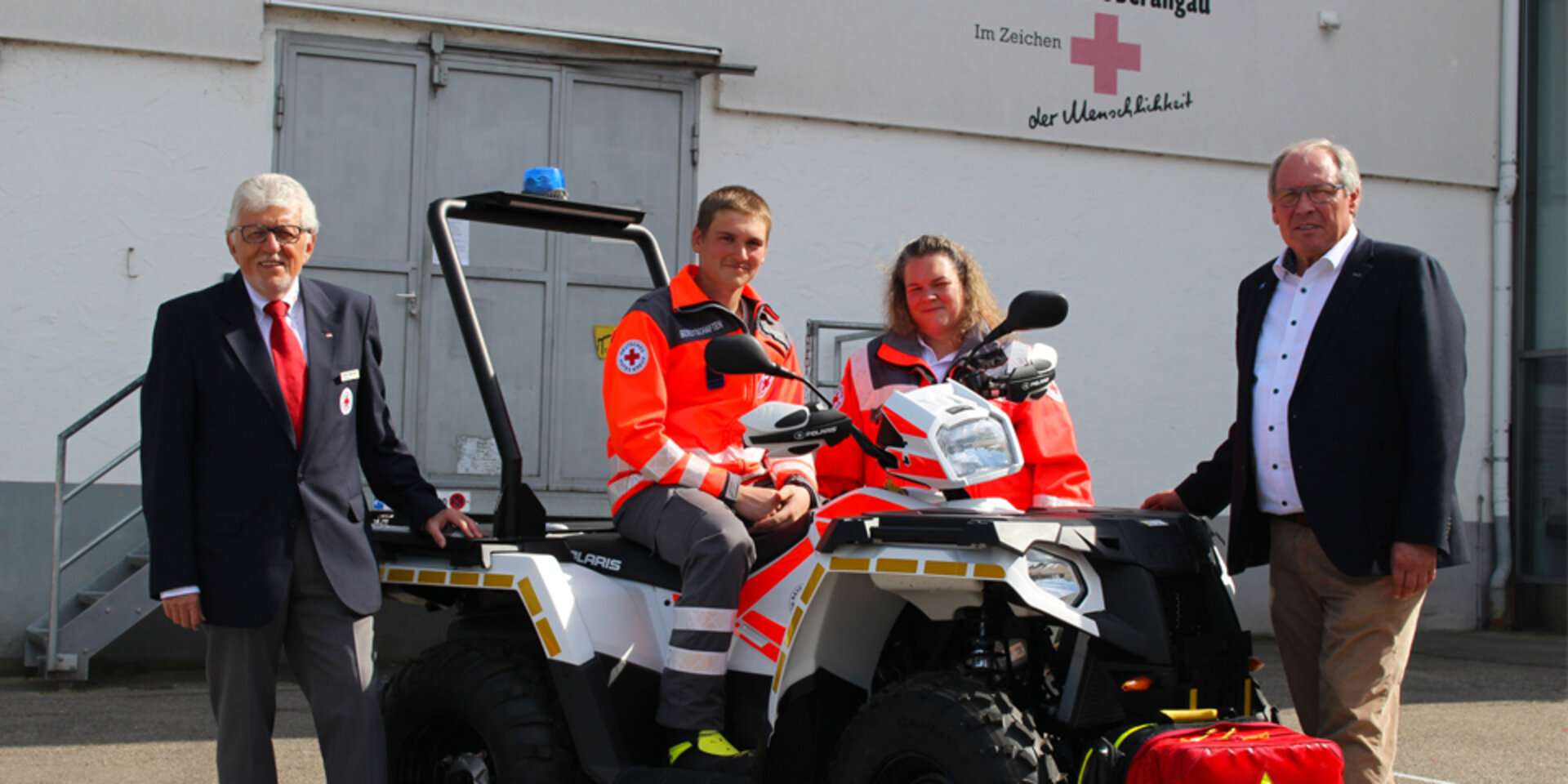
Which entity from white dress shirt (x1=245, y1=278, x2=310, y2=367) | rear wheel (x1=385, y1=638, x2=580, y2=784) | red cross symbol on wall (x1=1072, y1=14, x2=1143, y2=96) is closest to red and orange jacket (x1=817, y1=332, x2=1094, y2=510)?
rear wheel (x1=385, y1=638, x2=580, y2=784)

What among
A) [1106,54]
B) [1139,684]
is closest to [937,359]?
[1139,684]

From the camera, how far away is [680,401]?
3695 millimetres

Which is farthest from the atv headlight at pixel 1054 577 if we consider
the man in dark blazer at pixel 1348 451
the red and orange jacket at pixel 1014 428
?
the man in dark blazer at pixel 1348 451

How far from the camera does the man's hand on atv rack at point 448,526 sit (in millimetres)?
3700

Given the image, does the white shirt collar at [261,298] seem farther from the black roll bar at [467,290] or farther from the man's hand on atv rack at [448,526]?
the man's hand on atv rack at [448,526]

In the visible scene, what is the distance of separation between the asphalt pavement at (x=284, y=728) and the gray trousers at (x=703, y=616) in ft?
8.24

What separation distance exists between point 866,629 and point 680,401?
3.02 ft

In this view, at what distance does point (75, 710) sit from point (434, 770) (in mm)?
3749

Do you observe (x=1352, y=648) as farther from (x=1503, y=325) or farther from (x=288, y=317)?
(x=1503, y=325)

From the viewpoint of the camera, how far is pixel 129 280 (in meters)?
7.82

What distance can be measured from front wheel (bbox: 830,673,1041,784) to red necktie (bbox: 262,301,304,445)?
5.47ft

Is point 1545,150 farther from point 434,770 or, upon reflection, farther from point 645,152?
point 434,770

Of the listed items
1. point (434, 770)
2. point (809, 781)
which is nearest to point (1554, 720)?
point (809, 781)

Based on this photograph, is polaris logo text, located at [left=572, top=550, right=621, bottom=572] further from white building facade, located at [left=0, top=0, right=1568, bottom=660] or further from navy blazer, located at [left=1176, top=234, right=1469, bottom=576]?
white building facade, located at [left=0, top=0, right=1568, bottom=660]
